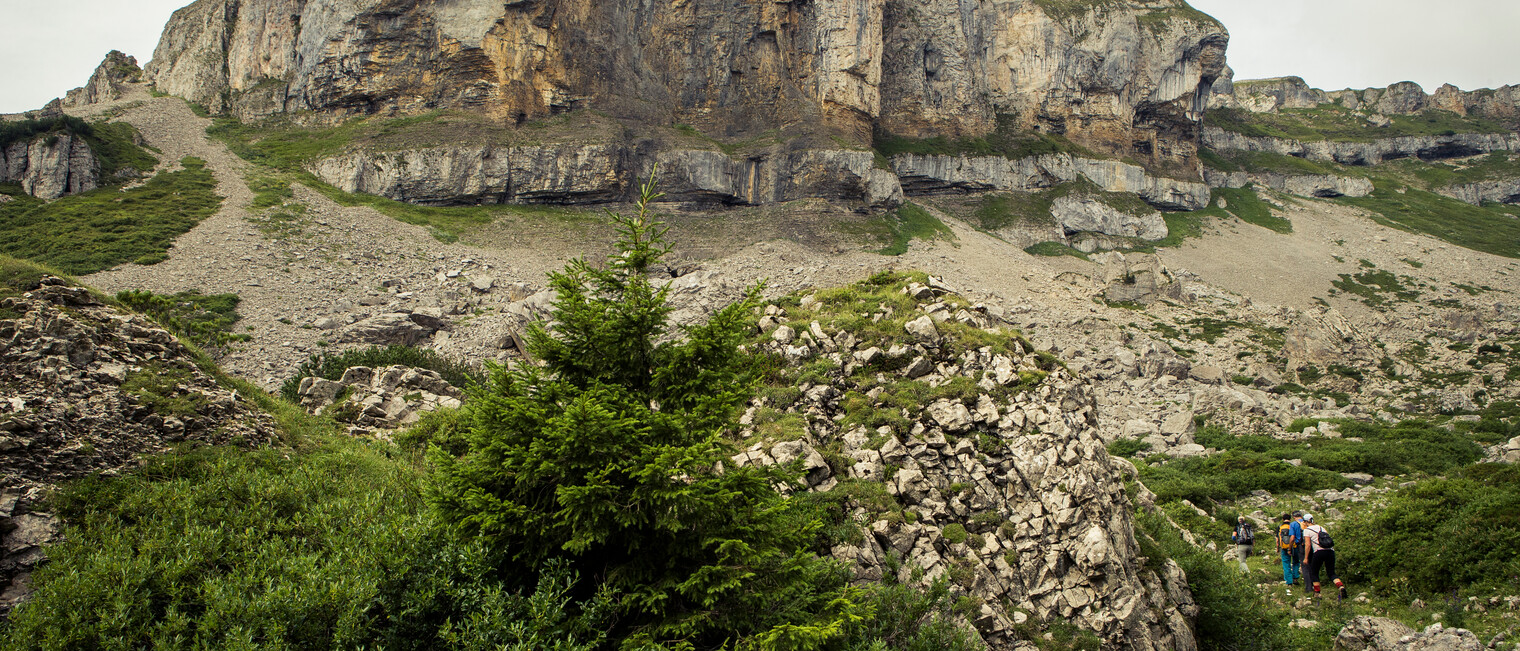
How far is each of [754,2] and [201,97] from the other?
55.7 meters

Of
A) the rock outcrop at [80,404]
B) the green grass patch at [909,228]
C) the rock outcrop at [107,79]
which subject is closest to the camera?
the rock outcrop at [80,404]

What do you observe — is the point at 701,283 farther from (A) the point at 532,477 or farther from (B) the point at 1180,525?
(A) the point at 532,477

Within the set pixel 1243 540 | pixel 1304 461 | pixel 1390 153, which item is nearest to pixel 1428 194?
pixel 1390 153

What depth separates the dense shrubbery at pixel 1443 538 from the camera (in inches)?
512

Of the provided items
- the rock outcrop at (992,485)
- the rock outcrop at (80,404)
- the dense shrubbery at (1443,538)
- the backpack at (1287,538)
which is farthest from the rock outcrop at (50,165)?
the dense shrubbery at (1443,538)

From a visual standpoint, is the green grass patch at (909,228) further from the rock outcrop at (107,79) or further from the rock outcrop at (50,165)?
the rock outcrop at (107,79)

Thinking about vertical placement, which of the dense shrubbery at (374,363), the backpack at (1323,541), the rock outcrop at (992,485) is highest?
the rock outcrop at (992,485)

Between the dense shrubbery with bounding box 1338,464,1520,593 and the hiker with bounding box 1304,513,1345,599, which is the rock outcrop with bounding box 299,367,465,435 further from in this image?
the dense shrubbery with bounding box 1338,464,1520,593

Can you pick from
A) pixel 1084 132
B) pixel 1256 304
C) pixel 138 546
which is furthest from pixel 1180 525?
pixel 1084 132

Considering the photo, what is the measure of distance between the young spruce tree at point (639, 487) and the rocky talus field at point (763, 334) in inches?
3.2

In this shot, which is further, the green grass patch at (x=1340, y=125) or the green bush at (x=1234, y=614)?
the green grass patch at (x=1340, y=125)

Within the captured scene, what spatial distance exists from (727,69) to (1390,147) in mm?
115735

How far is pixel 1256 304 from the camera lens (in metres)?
58.0

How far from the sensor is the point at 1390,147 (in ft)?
369
